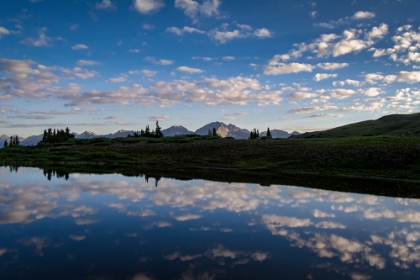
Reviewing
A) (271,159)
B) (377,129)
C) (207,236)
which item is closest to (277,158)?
(271,159)

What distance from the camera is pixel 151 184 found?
33312mm

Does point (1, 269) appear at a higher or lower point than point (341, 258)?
higher

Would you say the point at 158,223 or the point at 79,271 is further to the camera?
the point at 158,223

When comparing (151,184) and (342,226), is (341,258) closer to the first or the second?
(342,226)

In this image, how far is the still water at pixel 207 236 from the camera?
1152 cm

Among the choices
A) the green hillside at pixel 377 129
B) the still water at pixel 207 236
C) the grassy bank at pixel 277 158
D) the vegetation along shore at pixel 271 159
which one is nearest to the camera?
the still water at pixel 207 236

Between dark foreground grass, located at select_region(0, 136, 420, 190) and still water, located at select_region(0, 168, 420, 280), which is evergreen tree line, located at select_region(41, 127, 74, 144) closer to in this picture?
dark foreground grass, located at select_region(0, 136, 420, 190)

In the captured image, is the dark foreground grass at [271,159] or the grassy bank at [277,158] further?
the grassy bank at [277,158]

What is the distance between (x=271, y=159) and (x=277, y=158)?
1098mm

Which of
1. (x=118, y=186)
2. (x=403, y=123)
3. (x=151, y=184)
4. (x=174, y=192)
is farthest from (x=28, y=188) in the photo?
(x=403, y=123)

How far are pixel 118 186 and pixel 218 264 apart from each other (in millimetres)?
22089

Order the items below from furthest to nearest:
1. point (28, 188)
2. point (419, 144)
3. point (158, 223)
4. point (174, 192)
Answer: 1. point (419, 144)
2. point (28, 188)
3. point (174, 192)
4. point (158, 223)

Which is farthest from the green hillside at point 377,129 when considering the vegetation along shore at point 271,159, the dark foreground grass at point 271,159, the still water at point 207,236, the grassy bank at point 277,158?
the still water at point 207,236

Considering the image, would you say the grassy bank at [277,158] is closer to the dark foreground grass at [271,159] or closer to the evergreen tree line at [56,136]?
the dark foreground grass at [271,159]
